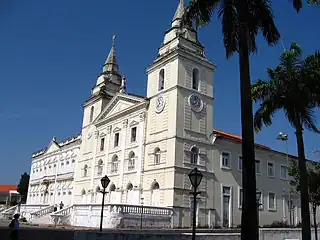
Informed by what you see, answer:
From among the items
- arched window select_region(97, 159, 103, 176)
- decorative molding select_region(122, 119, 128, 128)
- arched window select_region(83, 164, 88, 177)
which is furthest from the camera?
arched window select_region(83, 164, 88, 177)

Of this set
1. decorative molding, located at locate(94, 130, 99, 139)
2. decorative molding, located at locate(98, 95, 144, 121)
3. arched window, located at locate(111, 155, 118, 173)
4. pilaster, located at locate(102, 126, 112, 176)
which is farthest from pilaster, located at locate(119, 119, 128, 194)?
decorative molding, located at locate(94, 130, 99, 139)

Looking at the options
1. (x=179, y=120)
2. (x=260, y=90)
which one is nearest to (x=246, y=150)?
(x=260, y=90)

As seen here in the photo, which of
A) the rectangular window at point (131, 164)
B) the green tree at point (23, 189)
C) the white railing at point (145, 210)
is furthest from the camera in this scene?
the green tree at point (23, 189)

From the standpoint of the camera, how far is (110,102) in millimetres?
41000

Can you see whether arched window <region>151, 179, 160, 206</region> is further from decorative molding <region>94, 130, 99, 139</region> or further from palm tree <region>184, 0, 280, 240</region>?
palm tree <region>184, 0, 280, 240</region>

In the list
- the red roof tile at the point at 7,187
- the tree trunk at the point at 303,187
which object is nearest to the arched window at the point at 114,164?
the tree trunk at the point at 303,187

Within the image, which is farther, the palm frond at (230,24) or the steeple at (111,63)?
the steeple at (111,63)

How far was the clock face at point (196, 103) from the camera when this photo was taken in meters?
32.3

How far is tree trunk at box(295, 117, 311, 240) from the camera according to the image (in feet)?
53.8

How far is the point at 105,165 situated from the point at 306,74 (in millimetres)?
25624

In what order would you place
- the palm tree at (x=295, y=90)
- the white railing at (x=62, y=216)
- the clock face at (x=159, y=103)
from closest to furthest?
the palm tree at (x=295, y=90) → the white railing at (x=62, y=216) → the clock face at (x=159, y=103)

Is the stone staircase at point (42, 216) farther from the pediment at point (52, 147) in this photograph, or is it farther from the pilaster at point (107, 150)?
the pediment at point (52, 147)

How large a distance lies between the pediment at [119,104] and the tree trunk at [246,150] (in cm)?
2271

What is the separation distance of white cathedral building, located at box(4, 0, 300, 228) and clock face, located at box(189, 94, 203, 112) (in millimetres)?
90
